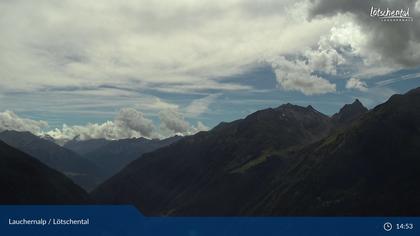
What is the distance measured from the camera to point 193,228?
93.5ft

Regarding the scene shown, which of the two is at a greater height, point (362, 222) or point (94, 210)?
point (94, 210)

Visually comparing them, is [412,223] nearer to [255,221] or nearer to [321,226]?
[321,226]

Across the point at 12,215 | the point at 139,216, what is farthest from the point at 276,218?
the point at 12,215

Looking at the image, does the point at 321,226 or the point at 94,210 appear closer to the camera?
the point at 321,226

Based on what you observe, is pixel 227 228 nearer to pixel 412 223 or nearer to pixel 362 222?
pixel 362 222

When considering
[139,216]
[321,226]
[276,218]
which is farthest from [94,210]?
[321,226]

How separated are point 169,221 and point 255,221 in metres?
5.36

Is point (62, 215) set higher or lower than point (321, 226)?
higher

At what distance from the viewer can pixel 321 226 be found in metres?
27.6

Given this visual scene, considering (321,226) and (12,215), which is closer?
(321,226)

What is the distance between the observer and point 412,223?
28828 millimetres

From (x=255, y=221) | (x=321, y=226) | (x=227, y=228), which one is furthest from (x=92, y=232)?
(x=321, y=226)

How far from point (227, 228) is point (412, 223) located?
11708 mm

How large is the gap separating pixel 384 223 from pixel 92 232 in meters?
18.0
